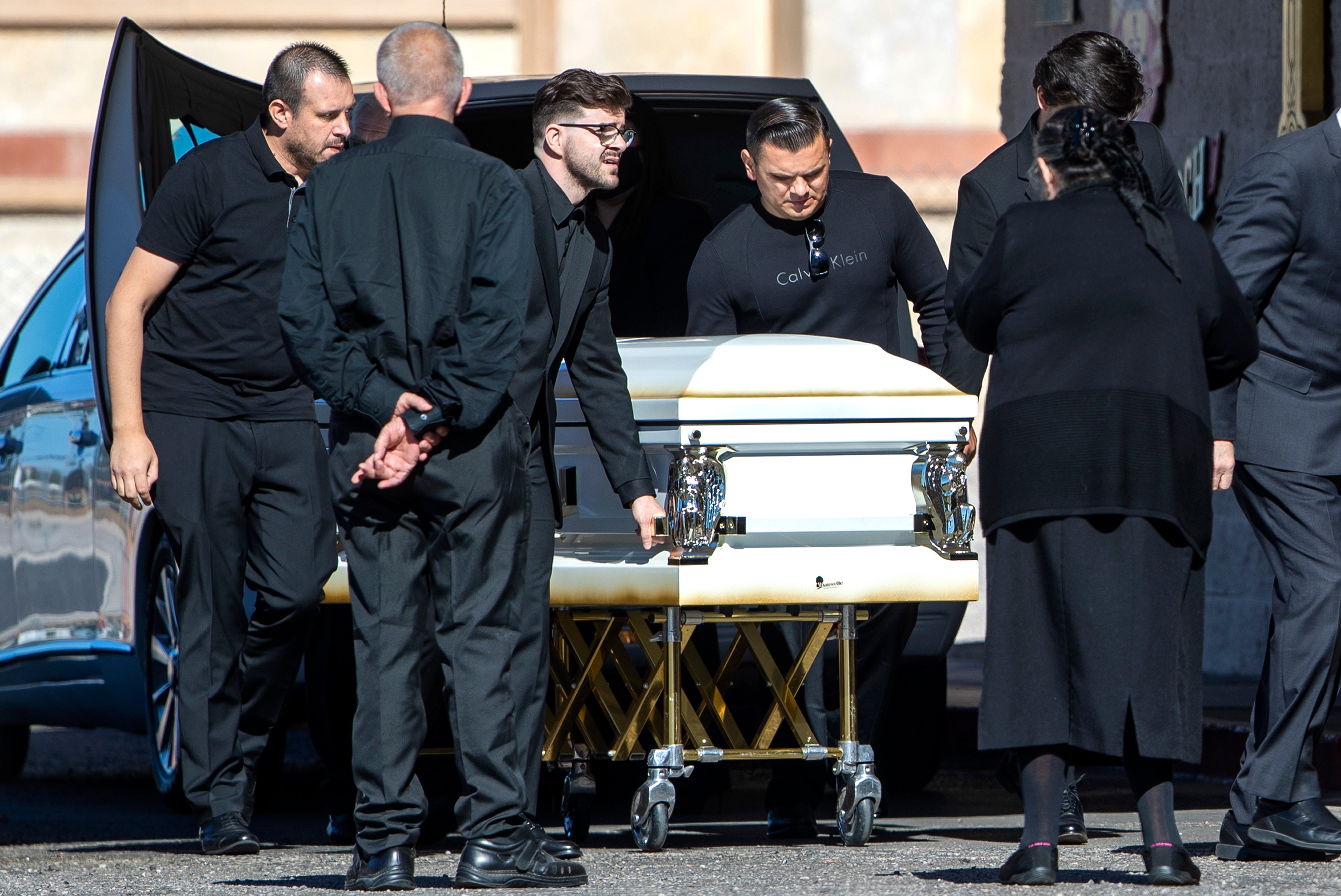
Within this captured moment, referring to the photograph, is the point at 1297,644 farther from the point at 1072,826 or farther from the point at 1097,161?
the point at 1097,161

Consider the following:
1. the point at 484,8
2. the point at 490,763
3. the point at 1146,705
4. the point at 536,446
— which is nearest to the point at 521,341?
the point at 536,446

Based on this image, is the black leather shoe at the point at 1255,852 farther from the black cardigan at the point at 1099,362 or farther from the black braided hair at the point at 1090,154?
the black braided hair at the point at 1090,154

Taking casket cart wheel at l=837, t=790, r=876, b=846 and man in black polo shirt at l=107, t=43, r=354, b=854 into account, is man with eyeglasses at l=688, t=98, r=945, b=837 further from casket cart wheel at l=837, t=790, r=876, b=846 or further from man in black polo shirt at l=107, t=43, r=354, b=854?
man in black polo shirt at l=107, t=43, r=354, b=854

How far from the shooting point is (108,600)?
8.16 meters

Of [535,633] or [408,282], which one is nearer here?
[408,282]

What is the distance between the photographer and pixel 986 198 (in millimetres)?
6867

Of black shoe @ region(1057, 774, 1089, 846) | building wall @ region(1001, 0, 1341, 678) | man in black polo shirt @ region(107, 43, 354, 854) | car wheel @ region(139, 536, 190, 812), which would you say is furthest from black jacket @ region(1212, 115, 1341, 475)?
building wall @ region(1001, 0, 1341, 678)

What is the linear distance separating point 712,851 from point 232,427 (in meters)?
1.68

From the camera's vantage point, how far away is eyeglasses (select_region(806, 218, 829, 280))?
23.1ft

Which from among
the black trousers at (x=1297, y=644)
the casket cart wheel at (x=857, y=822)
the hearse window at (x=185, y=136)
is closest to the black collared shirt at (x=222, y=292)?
the hearse window at (x=185, y=136)

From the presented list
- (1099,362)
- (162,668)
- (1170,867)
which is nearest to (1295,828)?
(1170,867)

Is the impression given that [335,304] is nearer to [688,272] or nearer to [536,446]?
[536,446]

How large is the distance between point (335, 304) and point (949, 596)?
178 centimetres

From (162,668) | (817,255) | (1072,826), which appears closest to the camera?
(1072,826)
